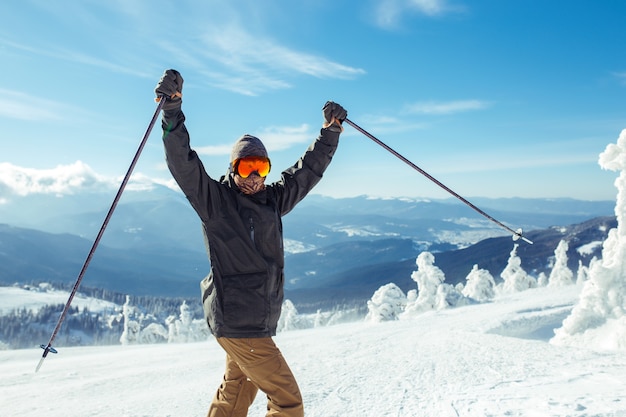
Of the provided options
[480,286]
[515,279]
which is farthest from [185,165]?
[515,279]

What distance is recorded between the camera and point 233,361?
11.2 ft

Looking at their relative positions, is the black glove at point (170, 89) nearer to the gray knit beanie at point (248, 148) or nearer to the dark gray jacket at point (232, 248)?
the dark gray jacket at point (232, 248)

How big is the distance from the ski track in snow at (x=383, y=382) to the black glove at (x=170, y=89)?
316 cm

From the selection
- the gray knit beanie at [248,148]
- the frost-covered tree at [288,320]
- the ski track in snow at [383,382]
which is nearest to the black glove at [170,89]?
the gray knit beanie at [248,148]

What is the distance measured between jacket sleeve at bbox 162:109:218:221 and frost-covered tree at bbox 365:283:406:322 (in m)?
26.5

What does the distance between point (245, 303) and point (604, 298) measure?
1235 cm

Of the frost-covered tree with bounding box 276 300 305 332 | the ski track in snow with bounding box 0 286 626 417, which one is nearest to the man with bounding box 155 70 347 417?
the ski track in snow with bounding box 0 286 626 417

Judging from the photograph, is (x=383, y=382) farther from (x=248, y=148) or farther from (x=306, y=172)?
(x=248, y=148)

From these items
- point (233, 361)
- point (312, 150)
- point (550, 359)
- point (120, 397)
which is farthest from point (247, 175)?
point (550, 359)

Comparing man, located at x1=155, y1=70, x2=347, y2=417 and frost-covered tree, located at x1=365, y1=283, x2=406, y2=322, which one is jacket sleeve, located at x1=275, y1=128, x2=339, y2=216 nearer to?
man, located at x1=155, y1=70, x2=347, y2=417

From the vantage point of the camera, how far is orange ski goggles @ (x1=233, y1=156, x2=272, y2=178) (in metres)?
3.18

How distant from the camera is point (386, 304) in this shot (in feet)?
95.5

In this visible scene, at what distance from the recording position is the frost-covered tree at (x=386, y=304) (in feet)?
95.0

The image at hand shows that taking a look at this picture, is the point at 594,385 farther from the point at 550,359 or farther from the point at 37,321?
the point at 37,321
